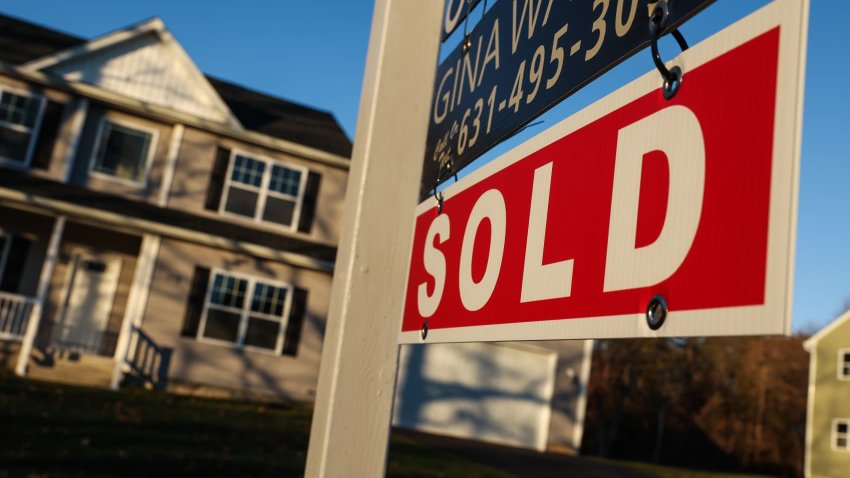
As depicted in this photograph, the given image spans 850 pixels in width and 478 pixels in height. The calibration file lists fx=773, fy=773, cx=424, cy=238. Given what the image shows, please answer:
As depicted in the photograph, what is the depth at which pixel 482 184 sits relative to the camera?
1.64 metres

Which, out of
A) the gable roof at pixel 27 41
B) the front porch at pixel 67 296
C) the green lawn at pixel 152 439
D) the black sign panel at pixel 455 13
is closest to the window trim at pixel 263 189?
the front porch at pixel 67 296

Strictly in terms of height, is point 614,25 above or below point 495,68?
below

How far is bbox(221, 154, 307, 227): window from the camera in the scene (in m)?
19.1

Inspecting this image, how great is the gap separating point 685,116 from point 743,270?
240mm

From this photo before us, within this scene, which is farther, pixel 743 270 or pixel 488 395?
pixel 488 395

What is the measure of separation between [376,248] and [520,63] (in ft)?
1.60

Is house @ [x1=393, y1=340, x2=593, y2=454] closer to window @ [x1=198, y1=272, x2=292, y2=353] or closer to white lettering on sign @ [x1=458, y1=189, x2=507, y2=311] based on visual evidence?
window @ [x1=198, y1=272, x2=292, y2=353]

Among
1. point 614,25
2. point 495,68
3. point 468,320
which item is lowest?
point 468,320

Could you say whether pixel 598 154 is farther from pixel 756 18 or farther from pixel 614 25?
pixel 756 18

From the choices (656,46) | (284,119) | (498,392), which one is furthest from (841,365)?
(656,46)

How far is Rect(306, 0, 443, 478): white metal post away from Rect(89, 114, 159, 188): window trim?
17917 mm

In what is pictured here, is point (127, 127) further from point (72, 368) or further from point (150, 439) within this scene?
point (150, 439)

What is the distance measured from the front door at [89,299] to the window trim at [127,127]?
1964 millimetres

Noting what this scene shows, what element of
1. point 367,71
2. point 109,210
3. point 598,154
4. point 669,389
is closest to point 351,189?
point 367,71
